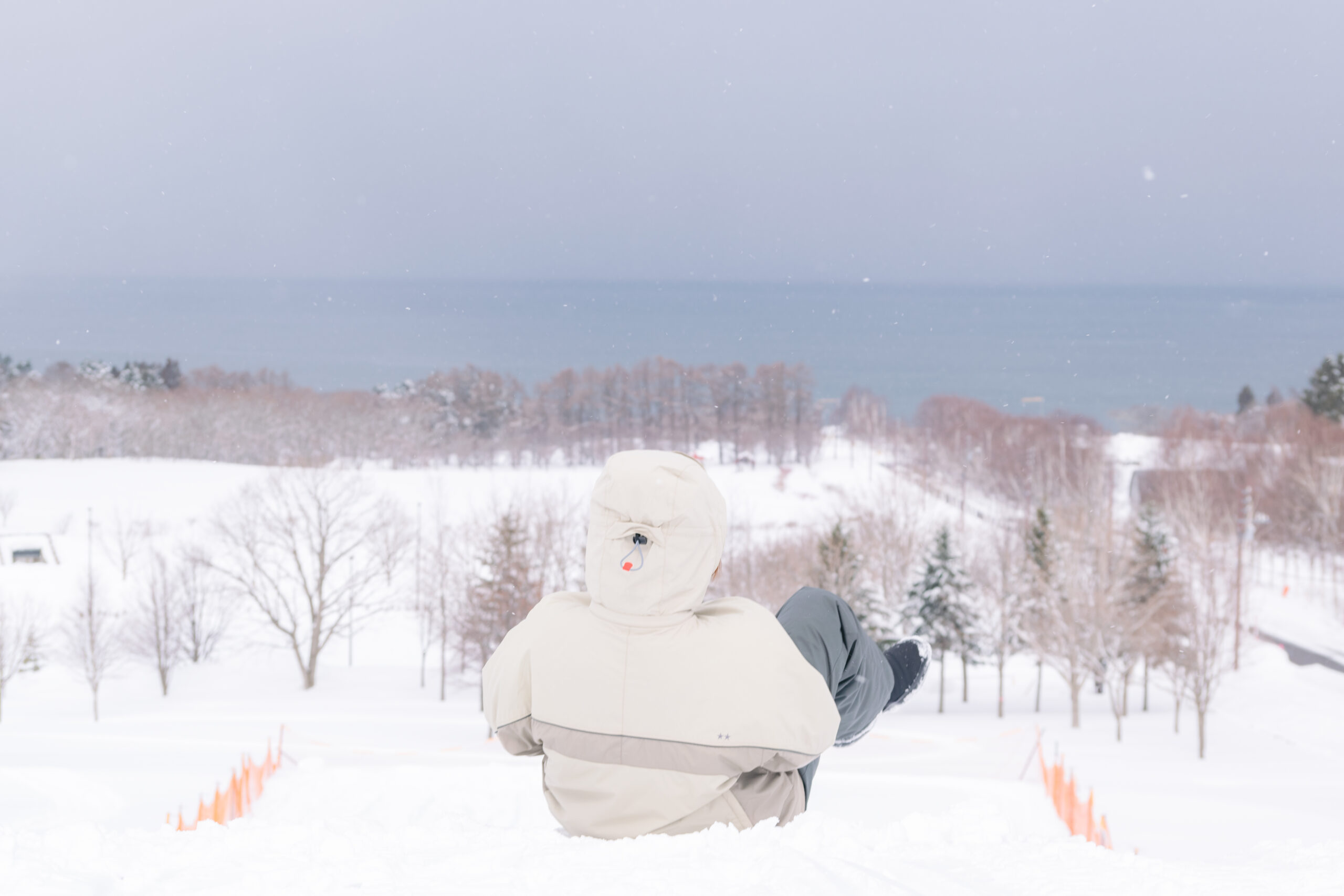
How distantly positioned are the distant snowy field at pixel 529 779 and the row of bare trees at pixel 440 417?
292 centimetres

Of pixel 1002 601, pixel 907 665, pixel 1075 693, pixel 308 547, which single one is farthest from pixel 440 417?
pixel 907 665

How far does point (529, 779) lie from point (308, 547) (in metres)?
29.7

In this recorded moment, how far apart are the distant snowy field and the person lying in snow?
0.15 metres

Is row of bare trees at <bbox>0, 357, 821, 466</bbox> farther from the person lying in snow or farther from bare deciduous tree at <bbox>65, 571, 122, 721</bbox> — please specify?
the person lying in snow

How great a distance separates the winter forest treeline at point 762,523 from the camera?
26.9 m

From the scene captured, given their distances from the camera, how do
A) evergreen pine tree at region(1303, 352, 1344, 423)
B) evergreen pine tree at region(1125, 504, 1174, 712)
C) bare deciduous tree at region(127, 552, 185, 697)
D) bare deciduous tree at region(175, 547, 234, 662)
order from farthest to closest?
evergreen pine tree at region(1303, 352, 1344, 423), bare deciduous tree at region(175, 547, 234, 662), bare deciduous tree at region(127, 552, 185, 697), evergreen pine tree at region(1125, 504, 1174, 712)

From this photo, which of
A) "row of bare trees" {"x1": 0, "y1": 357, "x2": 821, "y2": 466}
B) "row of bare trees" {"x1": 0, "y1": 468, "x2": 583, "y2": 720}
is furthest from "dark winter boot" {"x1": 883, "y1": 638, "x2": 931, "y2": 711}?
"row of bare trees" {"x1": 0, "y1": 357, "x2": 821, "y2": 466}

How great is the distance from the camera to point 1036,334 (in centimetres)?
19725

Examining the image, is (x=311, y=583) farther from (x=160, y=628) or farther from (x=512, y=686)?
(x=512, y=686)

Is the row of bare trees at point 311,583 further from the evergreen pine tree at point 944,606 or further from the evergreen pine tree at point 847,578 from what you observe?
the evergreen pine tree at point 944,606

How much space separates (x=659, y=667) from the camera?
1784mm

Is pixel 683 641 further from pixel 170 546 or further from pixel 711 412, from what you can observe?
pixel 711 412

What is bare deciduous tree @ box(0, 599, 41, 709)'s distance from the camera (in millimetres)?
29297

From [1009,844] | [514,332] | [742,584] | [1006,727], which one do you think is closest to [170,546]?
[742,584]
